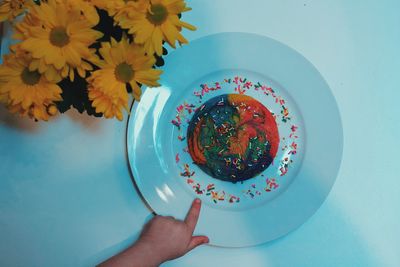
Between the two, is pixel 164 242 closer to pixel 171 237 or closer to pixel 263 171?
pixel 171 237

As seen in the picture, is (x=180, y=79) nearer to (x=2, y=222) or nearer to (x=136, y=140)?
(x=136, y=140)

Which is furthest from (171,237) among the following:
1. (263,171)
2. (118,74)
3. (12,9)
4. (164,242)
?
(12,9)

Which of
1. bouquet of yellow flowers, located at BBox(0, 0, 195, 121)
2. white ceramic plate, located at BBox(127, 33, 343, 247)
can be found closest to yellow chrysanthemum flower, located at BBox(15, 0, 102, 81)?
bouquet of yellow flowers, located at BBox(0, 0, 195, 121)

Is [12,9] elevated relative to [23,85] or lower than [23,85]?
elevated

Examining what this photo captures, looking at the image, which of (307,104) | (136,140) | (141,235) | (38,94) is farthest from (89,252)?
(307,104)

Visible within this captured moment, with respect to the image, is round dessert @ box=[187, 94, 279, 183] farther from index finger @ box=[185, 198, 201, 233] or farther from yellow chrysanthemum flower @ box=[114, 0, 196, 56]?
yellow chrysanthemum flower @ box=[114, 0, 196, 56]

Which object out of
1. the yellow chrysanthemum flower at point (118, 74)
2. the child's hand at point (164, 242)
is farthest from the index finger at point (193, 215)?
the yellow chrysanthemum flower at point (118, 74)
